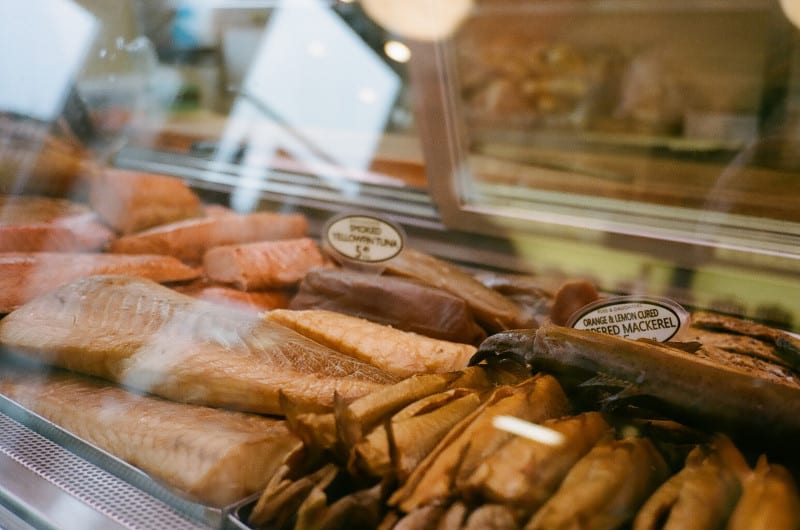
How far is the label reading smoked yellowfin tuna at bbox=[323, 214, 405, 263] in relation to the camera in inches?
101

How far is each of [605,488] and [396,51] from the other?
8.93ft

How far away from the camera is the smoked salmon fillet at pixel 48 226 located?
2861 millimetres

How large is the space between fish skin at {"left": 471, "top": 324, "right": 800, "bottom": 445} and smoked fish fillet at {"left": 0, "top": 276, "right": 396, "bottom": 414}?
0.46 m

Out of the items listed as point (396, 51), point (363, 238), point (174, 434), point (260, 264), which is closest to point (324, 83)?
point (396, 51)

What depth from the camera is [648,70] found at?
3473 mm

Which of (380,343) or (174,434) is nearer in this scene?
(174,434)

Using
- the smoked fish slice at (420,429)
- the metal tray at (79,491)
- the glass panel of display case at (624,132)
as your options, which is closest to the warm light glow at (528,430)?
the smoked fish slice at (420,429)

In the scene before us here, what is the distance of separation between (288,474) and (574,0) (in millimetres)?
2994

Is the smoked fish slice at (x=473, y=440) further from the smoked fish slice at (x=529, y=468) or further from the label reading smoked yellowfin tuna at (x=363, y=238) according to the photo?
the label reading smoked yellowfin tuna at (x=363, y=238)

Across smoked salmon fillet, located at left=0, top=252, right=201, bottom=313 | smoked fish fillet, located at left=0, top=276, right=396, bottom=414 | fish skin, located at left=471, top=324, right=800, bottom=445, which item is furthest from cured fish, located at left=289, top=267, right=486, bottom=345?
fish skin, located at left=471, top=324, right=800, bottom=445

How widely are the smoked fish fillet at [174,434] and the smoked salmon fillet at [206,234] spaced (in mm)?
1153

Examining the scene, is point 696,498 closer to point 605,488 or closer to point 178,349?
point 605,488

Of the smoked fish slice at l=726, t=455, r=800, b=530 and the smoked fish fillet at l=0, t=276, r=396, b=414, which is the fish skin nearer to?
the smoked fish slice at l=726, t=455, r=800, b=530

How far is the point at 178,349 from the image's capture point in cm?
183
